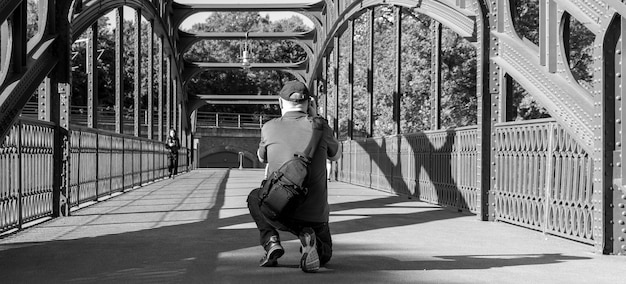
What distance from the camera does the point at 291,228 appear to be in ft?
20.6

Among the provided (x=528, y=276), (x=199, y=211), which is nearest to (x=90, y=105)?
(x=199, y=211)

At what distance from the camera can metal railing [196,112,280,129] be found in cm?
6344

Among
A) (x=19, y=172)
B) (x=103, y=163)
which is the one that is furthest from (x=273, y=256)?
(x=103, y=163)

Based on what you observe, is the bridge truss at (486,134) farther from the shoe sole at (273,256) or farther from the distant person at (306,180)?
the shoe sole at (273,256)

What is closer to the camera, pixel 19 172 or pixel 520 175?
pixel 19 172

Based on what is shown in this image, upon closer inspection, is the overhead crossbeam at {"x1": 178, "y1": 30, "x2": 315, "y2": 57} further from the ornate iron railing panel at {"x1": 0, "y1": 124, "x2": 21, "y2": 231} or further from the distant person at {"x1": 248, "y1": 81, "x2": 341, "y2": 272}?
the distant person at {"x1": 248, "y1": 81, "x2": 341, "y2": 272}

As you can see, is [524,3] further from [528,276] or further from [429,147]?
[528,276]

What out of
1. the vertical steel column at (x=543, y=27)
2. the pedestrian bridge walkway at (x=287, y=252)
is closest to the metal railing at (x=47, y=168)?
the pedestrian bridge walkway at (x=287, y=252)

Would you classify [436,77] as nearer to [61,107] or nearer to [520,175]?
[520,175]

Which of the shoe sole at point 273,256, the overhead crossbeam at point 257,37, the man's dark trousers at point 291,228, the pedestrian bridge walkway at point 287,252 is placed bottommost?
the pedestrian bridge walkway at point 287,252

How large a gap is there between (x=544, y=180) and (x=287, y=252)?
2987mm

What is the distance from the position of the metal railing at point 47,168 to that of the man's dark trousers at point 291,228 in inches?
124

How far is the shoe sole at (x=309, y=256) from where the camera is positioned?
6.05m

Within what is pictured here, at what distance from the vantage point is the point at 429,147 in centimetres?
1470
